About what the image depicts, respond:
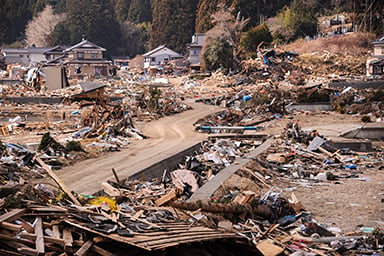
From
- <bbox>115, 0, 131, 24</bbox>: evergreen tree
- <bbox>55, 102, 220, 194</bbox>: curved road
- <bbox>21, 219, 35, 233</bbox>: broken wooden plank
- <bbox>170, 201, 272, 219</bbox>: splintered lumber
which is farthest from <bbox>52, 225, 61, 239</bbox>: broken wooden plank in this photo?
<bbox>115, 0, 131, 24</bbox>: evergreen tree

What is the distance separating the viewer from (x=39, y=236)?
7.88 meters

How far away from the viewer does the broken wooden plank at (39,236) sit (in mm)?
7631

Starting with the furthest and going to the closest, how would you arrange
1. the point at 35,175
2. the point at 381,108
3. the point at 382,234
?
1. the point at 381,108
2. the point at 35,175
3. the point at 382,234

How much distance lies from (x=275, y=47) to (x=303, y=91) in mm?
23253

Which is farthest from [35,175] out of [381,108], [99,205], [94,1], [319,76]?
[94,1]

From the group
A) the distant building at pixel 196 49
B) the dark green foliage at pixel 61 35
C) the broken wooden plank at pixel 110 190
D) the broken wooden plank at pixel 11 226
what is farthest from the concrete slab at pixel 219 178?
the dark green foliage at pixel 61 35

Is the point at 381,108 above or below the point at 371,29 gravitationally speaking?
below

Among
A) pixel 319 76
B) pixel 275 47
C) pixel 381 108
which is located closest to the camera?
pixel 381 108

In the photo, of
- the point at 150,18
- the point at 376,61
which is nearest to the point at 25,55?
the point at 150,18

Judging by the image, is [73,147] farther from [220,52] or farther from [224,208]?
[220,52]

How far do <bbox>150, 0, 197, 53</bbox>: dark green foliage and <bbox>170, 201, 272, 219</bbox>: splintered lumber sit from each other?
75.9m

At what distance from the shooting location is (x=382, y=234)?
11352 millimetres

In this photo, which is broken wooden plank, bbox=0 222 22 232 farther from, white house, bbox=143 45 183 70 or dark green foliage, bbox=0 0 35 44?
dark green foliage, bbox=0 0 35 44

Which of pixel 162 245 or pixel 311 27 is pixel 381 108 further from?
pixel 311 27
